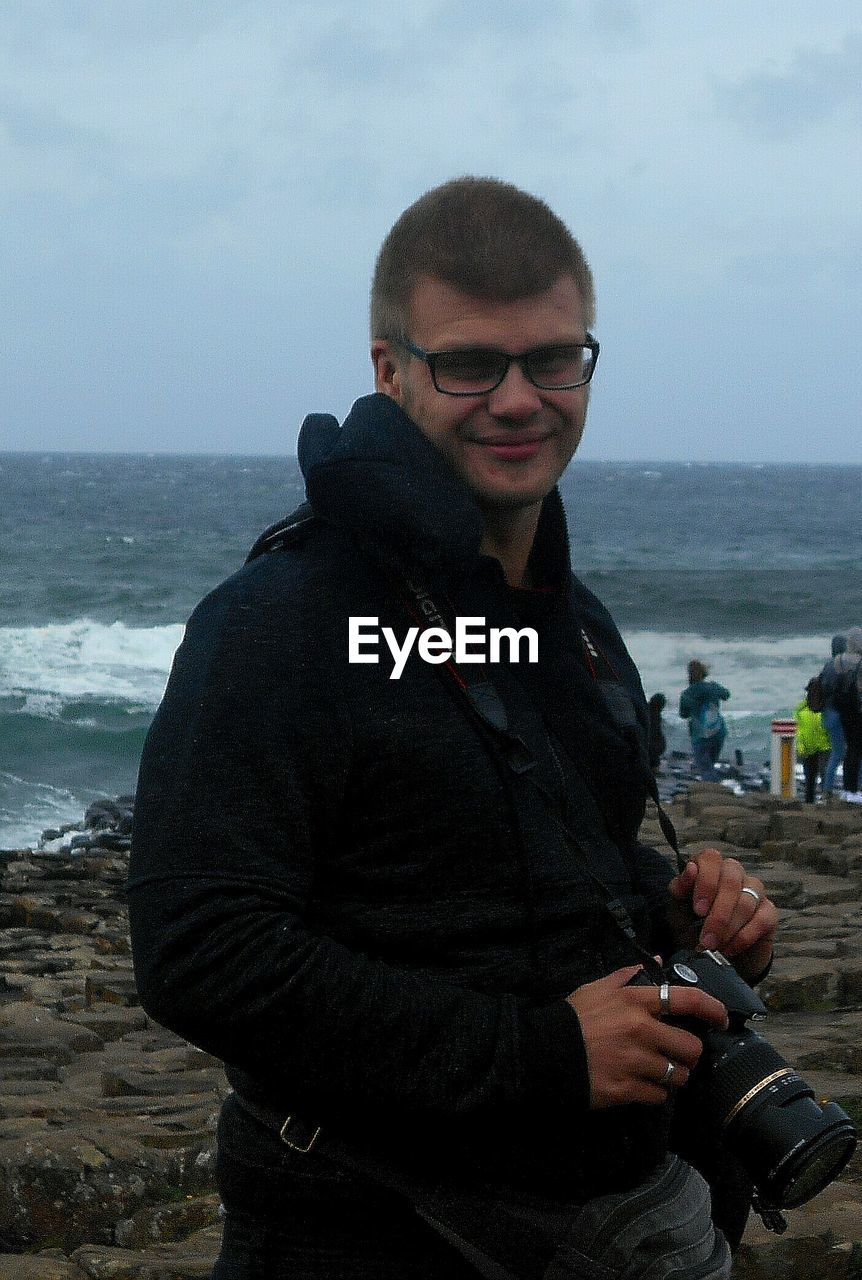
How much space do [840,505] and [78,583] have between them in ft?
206

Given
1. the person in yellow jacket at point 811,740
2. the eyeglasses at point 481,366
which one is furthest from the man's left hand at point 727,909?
the person in yellow jacket at point 811,740

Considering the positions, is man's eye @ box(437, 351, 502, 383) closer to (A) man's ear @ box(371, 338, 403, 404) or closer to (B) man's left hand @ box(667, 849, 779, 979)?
(A) man's ear @ box(371, 338, 403, 404)

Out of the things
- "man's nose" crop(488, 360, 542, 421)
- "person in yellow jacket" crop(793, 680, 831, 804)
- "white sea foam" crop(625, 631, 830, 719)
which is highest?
"man's nose" crop(488, 360, 542, 421)

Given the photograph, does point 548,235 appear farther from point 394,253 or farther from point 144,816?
point 144,816

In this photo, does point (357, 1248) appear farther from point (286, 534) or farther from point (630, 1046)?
point (286, 534)

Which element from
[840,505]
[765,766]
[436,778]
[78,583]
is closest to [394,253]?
[436,778]

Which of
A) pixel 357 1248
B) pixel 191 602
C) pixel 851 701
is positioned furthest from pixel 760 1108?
pixel 191 602

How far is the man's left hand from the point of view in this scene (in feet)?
6.66

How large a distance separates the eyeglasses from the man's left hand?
0.62 m

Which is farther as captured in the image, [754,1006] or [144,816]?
[754,1006]

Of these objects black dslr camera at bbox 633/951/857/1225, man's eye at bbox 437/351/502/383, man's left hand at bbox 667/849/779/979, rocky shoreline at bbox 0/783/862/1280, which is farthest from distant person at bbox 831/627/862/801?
man's eye at bbox 437/351/502/383

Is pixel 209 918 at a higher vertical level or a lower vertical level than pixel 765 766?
higher

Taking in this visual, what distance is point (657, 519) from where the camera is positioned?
84.0m

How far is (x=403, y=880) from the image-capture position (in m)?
1.68
